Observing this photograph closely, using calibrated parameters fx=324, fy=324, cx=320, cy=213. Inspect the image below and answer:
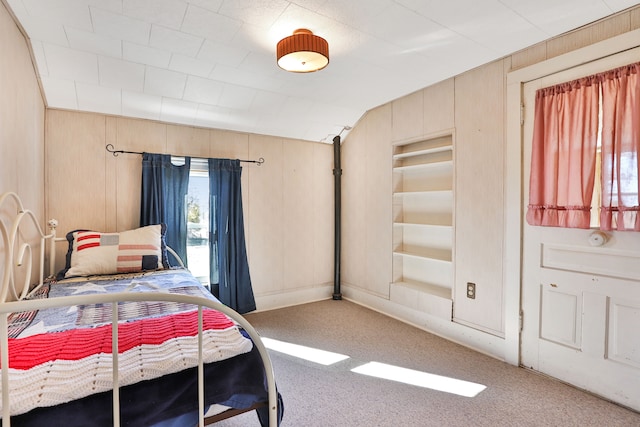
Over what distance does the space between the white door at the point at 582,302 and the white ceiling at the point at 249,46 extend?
1.92 feet

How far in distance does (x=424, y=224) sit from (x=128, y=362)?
2.66 metres

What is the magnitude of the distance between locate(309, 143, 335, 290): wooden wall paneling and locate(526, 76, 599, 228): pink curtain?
2.23 metres

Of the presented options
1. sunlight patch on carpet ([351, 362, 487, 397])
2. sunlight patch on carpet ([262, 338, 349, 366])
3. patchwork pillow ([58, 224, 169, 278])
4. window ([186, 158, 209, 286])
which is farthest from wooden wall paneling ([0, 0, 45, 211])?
sunlight patch on carpet ([351, 362, 487, 397])

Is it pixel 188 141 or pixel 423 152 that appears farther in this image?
pixel 188 141

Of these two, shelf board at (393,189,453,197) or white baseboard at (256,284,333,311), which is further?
white baseboard at (256,284,333,311)

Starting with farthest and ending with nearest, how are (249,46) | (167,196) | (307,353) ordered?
(167,196) < (307,353) < (249,46)

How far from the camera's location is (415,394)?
1.97m

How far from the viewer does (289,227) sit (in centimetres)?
373

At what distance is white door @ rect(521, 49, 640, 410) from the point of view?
71.7 inches

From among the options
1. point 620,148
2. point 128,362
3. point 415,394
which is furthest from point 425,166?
point 128,362

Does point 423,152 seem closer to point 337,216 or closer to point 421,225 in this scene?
point 421,225

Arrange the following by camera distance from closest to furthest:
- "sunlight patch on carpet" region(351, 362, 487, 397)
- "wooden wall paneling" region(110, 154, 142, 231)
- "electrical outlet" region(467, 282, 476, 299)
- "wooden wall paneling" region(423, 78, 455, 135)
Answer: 1. "sunlight patch on carpet" region(351, 362, 487, 397)
2. "electrical outlet" region(467, 282, 476, 299)
3. "wooden wall paneling" region(423, 78, 455, 135)
4. "wooden wall paneling" region(110, 154, 142, 231)

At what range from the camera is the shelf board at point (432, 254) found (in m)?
2.98

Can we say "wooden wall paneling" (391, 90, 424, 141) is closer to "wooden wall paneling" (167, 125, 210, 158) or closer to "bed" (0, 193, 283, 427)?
"wooden wall paneling" (167, 125, 210, 158)
